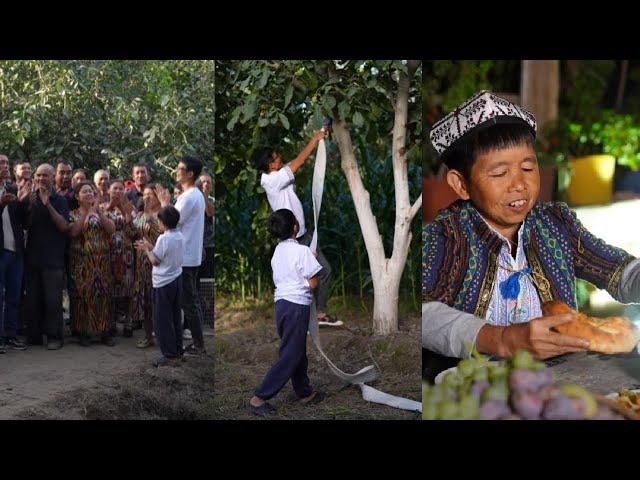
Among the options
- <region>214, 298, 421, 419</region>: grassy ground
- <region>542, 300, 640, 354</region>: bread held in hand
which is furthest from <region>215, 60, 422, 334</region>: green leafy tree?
<region>542, 300, 640, 354</region>: bread held in hand

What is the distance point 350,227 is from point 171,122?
1143 mm

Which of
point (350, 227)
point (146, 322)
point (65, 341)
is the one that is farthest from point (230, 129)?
point (65, 341)

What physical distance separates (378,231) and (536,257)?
906 mm

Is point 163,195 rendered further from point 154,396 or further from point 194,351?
point 154,396

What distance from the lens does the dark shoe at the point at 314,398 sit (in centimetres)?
488

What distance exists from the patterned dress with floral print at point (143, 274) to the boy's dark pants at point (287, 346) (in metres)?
0.77

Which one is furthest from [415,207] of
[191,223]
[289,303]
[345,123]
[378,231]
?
[191,223]

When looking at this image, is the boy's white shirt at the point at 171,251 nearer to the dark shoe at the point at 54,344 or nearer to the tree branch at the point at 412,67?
the dark shoe at the point at 54,344

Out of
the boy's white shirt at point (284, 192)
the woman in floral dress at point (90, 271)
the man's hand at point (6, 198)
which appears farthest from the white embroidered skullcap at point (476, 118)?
the man's hand at point (6, 198)

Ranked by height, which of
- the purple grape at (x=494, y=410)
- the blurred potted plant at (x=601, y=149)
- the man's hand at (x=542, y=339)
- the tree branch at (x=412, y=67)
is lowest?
the purple grape at (x=494, y=410)

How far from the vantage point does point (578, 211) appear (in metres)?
4.62

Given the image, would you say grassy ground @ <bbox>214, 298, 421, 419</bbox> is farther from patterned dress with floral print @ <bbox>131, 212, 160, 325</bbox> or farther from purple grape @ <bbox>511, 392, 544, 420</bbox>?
purple grape @ <bbox>511, 392, 544, 420</bbox>

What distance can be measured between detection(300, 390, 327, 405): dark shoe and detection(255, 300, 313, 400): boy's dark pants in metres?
0.15
